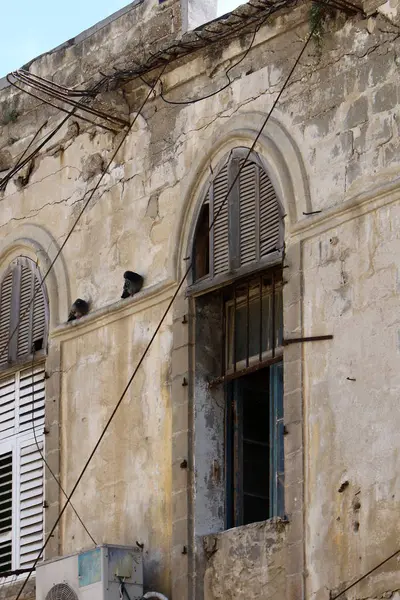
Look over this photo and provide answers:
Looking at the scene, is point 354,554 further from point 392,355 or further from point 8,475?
point 8,475

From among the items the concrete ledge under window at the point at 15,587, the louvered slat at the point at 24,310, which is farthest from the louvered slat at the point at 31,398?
the concrete ledge under window at the point at 15,587

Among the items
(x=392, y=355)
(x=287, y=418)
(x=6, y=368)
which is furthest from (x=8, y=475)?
(x=392, y=355)

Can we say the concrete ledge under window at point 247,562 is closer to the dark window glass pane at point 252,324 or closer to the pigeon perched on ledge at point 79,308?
the dark window glass pane at point 252,324

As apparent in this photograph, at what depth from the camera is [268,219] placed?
42.3 ft

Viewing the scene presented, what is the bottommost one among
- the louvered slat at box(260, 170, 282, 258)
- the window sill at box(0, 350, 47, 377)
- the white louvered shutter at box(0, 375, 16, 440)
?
the white louvered shutter at box(0, 375, 16, 440)

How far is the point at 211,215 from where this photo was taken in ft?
43.9

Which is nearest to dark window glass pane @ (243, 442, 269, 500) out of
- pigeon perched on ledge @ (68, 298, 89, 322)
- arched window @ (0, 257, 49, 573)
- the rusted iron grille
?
the rusted iron grille

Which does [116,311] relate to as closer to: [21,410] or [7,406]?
[21,410]

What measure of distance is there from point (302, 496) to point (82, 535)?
239 centimetres

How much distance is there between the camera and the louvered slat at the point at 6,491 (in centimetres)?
1466

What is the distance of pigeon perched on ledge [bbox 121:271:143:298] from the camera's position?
45.3 feet

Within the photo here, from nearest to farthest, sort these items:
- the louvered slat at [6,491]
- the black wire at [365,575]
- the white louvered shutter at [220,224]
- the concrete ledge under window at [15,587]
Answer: the black wire at [365,575]
the white louvered shutter at [220,224]
the concrete ledge under window at [15,587]
the louvered slat at [6,491]

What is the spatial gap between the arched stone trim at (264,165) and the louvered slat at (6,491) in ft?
8.33

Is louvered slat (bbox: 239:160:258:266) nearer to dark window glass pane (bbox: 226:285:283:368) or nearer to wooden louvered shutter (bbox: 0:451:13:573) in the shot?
dark window glass pane (bbox: 226:285:283:368)
